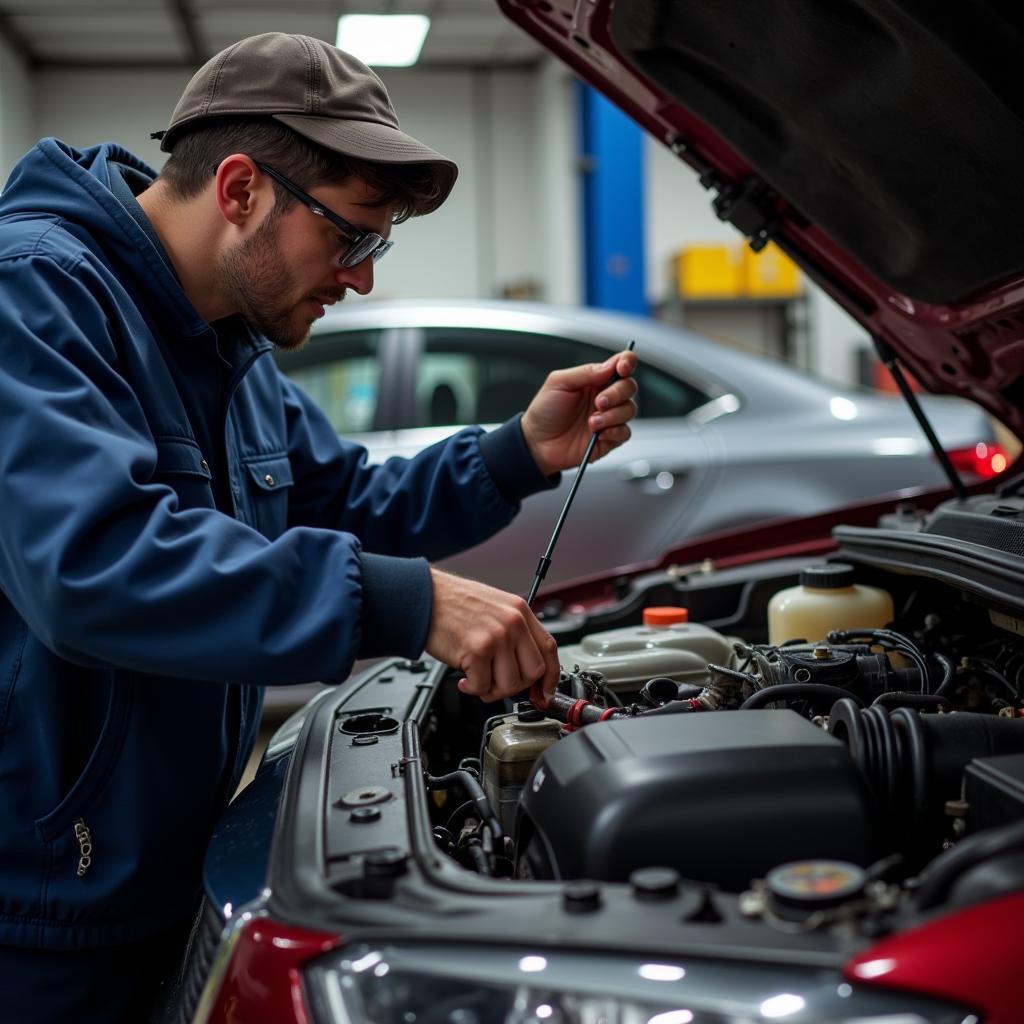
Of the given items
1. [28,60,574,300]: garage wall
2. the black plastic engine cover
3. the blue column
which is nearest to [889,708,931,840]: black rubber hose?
the black plastic engine cover

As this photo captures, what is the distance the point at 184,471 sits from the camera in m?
1.37

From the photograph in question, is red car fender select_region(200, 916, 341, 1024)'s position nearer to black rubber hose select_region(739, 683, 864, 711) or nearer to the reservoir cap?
black rubber hose select_region(739, 683, 864, 711)

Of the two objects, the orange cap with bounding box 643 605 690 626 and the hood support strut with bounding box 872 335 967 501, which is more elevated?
the hood support strut with bounding box 872 335 967 501

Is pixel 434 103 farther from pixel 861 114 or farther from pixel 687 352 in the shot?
pixel 861 114

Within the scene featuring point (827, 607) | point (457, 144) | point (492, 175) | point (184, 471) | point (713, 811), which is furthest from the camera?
point (492, 175)

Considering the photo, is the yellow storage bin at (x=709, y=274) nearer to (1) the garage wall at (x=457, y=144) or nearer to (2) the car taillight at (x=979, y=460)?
(1) the garage wall at (x=457, y=144)

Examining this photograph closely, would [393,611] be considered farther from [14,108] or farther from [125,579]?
[14,108]

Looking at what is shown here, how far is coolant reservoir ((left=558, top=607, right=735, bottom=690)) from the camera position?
5.37 feet

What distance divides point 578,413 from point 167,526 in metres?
0.88

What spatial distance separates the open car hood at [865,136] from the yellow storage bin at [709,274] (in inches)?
290

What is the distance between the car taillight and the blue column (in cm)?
562

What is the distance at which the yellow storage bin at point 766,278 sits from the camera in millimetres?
9258

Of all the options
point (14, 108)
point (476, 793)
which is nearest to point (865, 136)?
point (476, 793)

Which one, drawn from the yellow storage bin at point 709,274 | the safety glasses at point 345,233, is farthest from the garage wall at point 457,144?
the safety glasses at point 345,233
